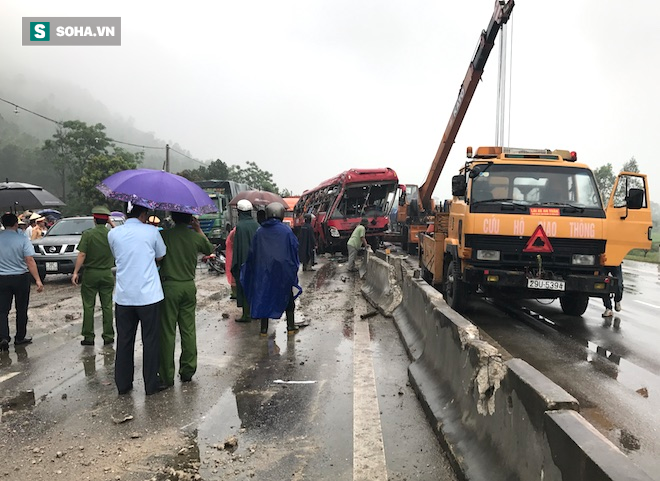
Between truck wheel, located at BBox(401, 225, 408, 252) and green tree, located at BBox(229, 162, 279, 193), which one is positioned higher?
green tree, located at BBox(229, 162, 279, 193)

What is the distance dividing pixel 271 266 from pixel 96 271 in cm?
225

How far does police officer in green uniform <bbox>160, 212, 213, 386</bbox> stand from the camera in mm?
4977

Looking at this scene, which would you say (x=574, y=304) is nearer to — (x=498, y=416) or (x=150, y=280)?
(x=498, y=416)

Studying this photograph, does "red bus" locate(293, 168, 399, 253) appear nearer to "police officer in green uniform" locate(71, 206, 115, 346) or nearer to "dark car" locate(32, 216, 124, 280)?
"dark car" locate(32, 216, 124, 280)

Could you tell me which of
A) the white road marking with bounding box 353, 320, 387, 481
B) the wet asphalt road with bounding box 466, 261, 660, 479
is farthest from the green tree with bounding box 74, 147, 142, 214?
the white road marking with bounding box 353, 320, 387, 481

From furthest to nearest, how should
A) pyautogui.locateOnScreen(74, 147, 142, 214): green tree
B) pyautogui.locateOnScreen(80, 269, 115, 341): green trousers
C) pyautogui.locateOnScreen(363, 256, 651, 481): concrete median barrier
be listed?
pyautogui.locateOnScreen(74, 147, 142, 214): green tree, pyautogui.locateOnScreen(80, 269, 115, 341): green trousers, pyautogui.locateOnScreen(363, 256, 651, 481): concrete median barrier

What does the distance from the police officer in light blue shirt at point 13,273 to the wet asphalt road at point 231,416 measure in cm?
33

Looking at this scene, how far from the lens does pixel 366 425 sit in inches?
159

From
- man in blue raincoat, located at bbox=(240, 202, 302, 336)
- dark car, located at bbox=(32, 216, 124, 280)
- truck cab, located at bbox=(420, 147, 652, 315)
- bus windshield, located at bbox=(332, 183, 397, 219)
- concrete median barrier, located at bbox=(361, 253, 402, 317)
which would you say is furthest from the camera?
bus windshield, located at bbox=(332, 183, 397, 219)

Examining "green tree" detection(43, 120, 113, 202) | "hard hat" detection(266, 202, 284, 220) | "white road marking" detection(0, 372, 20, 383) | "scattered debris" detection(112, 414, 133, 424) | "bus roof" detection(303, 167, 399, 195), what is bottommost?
"white road marking" detection(0, 372, 20, 383)

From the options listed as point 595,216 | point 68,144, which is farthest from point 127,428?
point 68,144

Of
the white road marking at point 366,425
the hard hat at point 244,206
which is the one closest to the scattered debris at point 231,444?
the white road marking at point 366,425

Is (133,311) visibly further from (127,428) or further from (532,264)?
(532,264)

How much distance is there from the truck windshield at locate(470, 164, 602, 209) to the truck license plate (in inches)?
47.8
